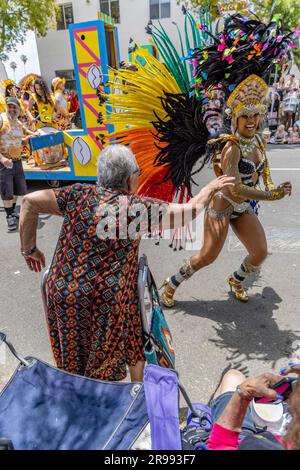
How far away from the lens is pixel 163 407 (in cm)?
134

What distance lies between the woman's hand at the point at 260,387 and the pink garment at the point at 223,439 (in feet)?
0.50

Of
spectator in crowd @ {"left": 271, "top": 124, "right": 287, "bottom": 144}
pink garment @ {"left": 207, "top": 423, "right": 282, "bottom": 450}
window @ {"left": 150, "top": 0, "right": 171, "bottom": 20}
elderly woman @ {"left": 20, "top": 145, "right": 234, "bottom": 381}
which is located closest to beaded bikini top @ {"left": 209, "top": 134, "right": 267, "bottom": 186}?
elderly woman @ {"left": 20, "top": 145, "right": 234, "bottom": 381}

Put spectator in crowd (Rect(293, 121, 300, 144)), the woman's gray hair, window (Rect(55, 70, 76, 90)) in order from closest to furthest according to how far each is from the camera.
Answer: the woman's gray hair < spectator in crowd (Rect(293, 121, 300, 144)) < window (Rect(55, 70, 76, 90))

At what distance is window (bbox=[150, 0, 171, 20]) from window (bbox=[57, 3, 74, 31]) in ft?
16.6

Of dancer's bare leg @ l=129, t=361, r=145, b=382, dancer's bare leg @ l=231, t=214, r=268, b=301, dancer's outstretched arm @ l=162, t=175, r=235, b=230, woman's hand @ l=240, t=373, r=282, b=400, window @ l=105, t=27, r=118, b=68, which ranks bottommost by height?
dancer's bare leg @ l=129, t=361, r=145, b=382

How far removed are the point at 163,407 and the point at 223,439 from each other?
27cm

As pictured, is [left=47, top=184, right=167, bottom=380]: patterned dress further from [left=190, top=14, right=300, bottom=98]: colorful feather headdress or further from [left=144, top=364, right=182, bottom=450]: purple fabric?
[left=190, top=14, right=300, bottom=98]: colorful feather headdress

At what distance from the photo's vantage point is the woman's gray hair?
166 centimetres

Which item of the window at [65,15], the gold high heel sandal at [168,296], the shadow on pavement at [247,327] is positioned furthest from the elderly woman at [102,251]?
the window at [65,15]

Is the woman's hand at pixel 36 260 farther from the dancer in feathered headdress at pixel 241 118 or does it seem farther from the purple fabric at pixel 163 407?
Answer: the dancer in feathered headdress at pixel 241 118

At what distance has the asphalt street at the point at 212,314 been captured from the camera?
2516 millimetres

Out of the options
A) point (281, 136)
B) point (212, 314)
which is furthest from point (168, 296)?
point (281, 136)

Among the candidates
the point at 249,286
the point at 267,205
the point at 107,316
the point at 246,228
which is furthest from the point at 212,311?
the point at 267,205

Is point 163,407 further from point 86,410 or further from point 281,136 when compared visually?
point 281,136
